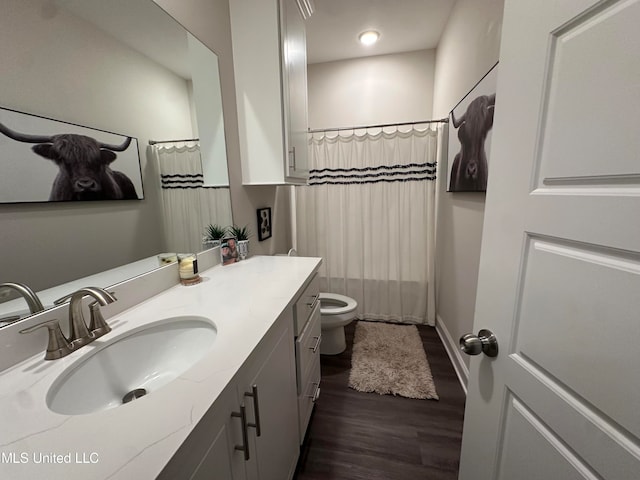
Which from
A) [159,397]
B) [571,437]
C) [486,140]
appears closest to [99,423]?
[159,397]

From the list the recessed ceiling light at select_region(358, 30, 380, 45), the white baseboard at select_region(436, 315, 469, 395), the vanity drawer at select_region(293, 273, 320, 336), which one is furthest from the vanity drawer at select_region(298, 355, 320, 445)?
the recessed ceiling light at select_region(358, 30, 380, 45)

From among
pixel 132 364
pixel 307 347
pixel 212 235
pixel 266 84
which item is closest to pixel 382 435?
pixel 307 347

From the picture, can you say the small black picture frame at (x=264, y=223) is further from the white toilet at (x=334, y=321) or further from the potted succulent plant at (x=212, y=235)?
the potted succulent plant at (x=212, y=235)

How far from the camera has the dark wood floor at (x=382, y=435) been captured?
122cm

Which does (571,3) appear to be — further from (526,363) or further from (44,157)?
(44,157)

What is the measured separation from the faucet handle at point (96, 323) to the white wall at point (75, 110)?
0.45ft

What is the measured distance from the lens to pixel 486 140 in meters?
1.29

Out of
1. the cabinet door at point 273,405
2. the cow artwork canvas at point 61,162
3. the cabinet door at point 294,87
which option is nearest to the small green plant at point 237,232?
the cabinet door at point 294,87

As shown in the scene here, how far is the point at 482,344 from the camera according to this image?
0.70 meters

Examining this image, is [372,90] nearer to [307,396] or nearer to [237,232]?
[237,232]

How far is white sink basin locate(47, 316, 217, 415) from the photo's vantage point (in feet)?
1.99

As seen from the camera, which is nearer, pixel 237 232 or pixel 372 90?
pixel 237 232

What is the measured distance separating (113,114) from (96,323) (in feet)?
2.26

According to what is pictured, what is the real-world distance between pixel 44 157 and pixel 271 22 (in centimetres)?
124
